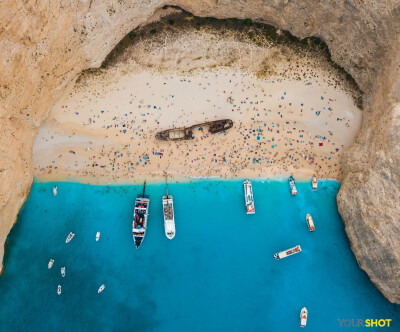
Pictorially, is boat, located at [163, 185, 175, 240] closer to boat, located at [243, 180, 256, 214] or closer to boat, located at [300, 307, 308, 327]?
boat, located at [243, 180, 256, 214]

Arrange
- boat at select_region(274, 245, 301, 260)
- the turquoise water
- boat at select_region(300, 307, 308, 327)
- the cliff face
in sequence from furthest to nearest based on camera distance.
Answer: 1. boat at select_region(274, 245, 301, 260)
2. the turquoise water
3. boat at select_region(300, 307, 308, 327)
4. the cliff face

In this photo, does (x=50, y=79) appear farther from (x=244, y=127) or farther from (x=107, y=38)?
(x=244, y=127)

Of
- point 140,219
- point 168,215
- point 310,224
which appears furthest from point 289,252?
point 140,219

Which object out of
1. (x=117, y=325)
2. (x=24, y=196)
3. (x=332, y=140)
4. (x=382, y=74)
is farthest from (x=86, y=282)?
(x=382, y=74)

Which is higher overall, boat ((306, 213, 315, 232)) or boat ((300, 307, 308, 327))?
boat ((306, 213, 315, 232))

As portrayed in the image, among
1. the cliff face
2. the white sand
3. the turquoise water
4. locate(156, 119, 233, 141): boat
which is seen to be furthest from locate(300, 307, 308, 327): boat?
locate(156, 119, 233, 141): boat

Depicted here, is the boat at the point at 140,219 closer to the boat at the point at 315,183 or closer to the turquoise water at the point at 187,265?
the turquoise water at the point at 187,265
